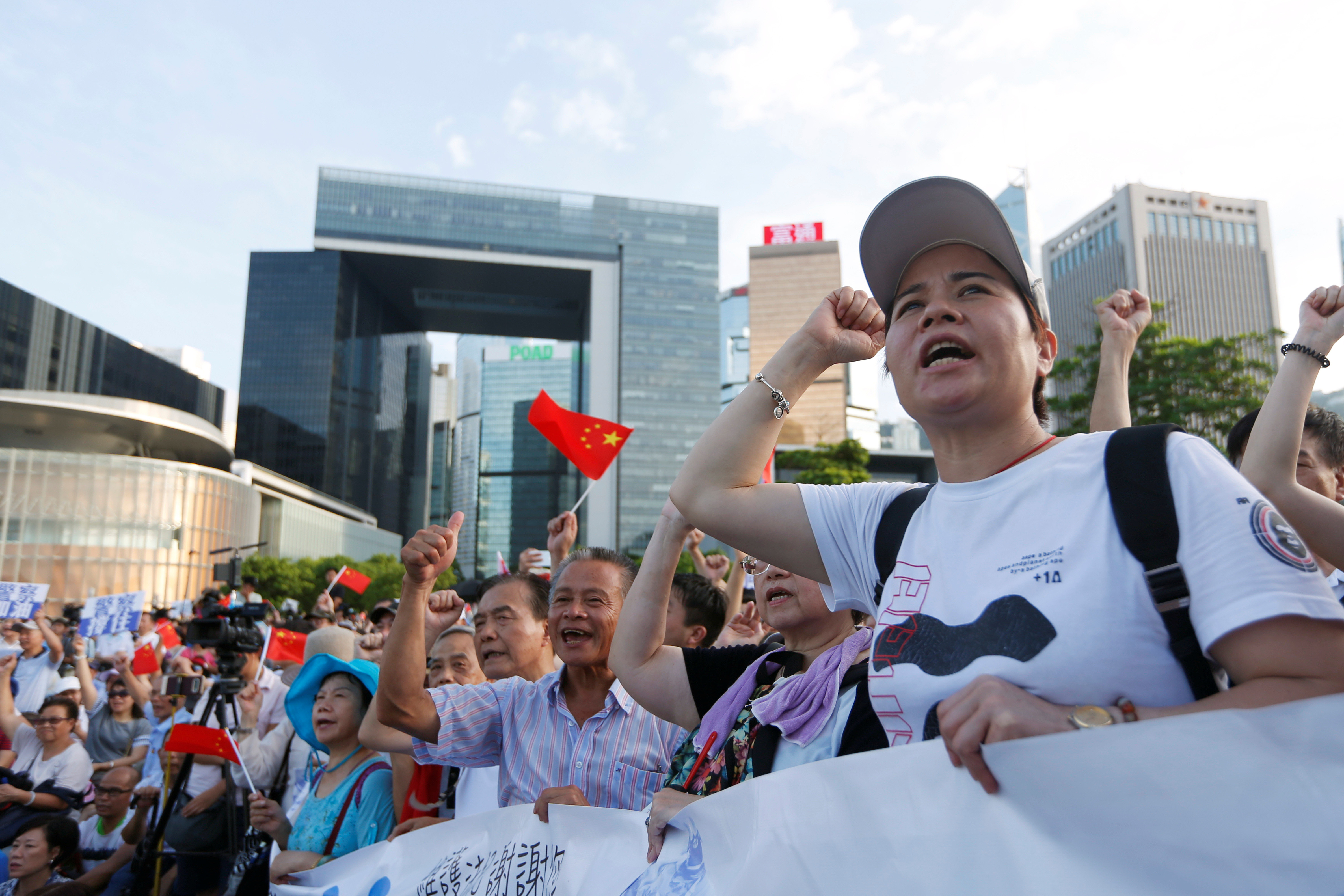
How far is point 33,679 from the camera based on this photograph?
25.6 feet

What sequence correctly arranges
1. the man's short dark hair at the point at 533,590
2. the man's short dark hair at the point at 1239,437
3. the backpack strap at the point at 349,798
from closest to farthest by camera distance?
the man's short dark hair at the point at 1239,437, the backpack strap at the point at 349,798, the man's short dark hair at the point at 533,590

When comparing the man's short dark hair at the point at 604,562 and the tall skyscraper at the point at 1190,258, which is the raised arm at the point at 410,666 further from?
the tall skyscraper at the point at 1190,258

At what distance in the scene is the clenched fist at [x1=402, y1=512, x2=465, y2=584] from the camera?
98.5 inches

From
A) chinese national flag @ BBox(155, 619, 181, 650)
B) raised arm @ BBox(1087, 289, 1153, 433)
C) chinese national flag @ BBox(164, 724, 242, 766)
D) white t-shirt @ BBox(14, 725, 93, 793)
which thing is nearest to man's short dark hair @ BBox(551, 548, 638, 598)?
raised arm @ BBox(1087, 289, 1153, 433)

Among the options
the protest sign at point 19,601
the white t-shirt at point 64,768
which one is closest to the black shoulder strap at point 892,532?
the white t-shirt at point 64,768

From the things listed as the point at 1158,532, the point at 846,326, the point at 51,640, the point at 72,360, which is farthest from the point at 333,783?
the point at 72,360

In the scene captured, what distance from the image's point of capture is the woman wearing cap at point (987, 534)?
2.94 ft

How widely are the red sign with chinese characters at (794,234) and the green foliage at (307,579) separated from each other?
7427 centimetres

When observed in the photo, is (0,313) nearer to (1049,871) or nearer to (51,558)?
(51,558)

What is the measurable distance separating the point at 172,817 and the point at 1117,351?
512 cm

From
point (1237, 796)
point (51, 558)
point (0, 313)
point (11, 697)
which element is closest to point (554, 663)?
point (1237, 796)

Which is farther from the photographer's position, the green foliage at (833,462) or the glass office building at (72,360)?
the glass office building at (72,360)

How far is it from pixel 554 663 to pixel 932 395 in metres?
2.82

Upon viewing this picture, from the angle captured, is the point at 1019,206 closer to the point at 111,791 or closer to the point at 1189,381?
the point at 1189,381
